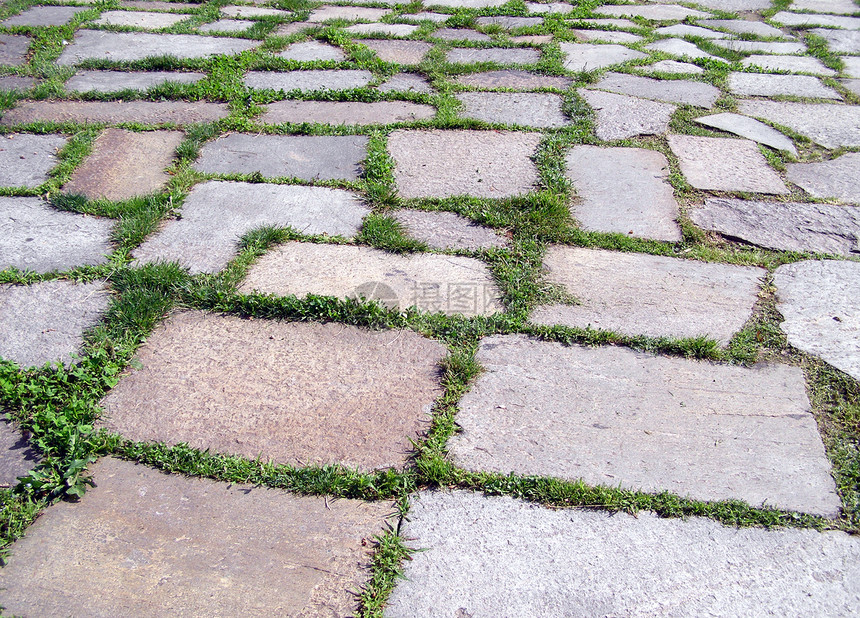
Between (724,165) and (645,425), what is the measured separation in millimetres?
2048

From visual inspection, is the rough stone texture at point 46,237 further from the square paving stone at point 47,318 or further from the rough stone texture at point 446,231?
the rough stone texture at point 446,231

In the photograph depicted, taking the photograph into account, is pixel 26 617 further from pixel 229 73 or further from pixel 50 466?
pixel 229 73

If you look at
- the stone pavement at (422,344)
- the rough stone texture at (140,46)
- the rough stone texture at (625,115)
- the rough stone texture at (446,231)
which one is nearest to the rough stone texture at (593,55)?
the stone pavement at (422,344)

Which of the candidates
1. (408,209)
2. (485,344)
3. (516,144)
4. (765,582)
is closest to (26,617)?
(485,344)

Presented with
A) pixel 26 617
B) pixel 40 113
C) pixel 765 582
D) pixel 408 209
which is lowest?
pixel 765 582

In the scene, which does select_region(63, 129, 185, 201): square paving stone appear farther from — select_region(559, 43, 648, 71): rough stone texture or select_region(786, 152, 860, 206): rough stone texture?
select_region(786, 152, 860, 206): rough stone texture

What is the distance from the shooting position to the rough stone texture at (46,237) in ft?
8.63

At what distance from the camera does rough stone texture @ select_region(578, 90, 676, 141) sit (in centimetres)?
378

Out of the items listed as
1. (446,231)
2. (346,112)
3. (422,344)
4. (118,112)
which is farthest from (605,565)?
(118,112)

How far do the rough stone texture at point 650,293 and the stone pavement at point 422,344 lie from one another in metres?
0.01

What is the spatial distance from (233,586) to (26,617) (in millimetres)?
457

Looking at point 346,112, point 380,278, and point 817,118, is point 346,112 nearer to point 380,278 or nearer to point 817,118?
point 380,278

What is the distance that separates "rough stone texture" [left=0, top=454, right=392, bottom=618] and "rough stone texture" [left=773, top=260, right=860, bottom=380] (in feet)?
5.43

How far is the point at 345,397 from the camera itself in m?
2.09
